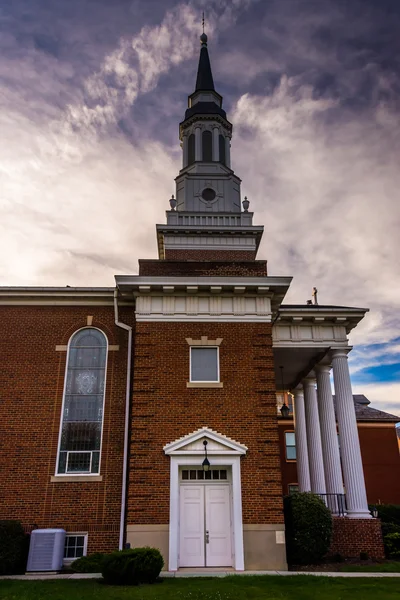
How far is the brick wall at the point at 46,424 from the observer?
47.9 ft

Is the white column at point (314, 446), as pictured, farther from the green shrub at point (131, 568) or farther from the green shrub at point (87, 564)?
the green shrub at point (131, 568)

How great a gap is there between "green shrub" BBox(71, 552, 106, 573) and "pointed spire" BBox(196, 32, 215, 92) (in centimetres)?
2314

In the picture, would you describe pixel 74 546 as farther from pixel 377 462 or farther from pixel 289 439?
pixel 377 462

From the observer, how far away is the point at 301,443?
22375mm

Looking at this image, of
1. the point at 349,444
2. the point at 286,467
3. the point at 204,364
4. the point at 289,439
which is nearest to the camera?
the point at 204,364

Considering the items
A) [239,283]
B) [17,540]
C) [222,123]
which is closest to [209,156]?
[222,123]

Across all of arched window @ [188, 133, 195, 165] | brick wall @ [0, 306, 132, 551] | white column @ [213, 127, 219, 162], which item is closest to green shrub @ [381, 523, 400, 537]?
brick wall @ [0, 306, 132, 551]

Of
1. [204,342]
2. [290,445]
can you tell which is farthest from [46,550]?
[290,445]

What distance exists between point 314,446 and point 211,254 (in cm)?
930

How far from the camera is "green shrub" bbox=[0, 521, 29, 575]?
1299 cm

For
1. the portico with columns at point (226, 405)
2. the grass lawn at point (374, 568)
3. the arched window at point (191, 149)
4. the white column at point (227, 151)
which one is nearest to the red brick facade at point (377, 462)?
the portico with columns at point (226, 405)

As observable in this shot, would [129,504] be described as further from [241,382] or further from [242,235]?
[242,235]

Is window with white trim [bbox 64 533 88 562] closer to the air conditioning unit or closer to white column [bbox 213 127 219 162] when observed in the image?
the air conditioning unit

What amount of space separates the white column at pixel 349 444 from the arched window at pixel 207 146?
478 inches
